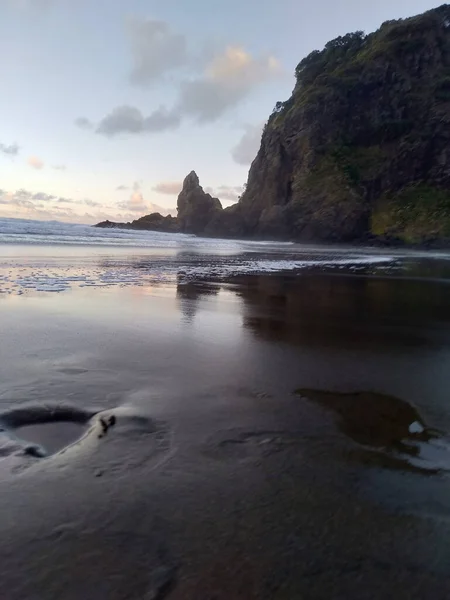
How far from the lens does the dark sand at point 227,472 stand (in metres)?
2.04

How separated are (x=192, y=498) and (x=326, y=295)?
31.5 ft

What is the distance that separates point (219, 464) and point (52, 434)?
138 centimetres

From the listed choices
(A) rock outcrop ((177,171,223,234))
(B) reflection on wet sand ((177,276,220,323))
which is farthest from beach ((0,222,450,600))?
(A) rock outcrop ((177,171,223,234))

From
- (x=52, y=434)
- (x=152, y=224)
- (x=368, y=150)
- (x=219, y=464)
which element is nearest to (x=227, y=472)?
(x=219, y=464)

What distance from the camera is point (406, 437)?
11.7 feet

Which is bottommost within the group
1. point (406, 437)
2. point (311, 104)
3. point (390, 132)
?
point (406, 437)

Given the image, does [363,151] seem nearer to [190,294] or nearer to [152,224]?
[152,224]

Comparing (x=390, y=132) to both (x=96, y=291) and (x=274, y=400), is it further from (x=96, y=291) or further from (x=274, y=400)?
(x=274, y=400)

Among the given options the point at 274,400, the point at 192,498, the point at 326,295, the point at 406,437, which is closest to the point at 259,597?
the point at 192,498

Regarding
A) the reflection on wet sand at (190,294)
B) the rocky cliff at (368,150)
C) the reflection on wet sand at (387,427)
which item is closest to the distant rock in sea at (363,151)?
the rocky cliff at (368,150)

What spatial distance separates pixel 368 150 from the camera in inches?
2751

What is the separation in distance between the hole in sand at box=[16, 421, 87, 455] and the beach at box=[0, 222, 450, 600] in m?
0.02

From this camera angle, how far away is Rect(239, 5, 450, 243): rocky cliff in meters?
62.6

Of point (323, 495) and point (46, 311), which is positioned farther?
point (46, 311)
